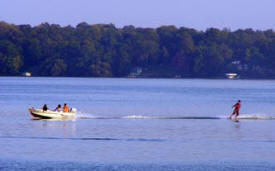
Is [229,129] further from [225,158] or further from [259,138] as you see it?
[225,158]

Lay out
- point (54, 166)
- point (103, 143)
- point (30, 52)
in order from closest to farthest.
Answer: point (54, 166)
point (103, 143)
point (30, 52)

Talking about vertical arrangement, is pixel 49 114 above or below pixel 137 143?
above

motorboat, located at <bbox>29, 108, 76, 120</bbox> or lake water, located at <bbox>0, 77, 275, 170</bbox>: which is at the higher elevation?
motorboat, located at <bbox>29, 108, 76, 120</bbox>

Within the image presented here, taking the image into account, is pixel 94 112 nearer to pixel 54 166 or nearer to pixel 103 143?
pixel 103 143

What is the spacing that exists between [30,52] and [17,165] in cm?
16807

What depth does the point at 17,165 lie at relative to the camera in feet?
109

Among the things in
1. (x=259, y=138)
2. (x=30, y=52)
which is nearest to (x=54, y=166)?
(x=259, y=138)

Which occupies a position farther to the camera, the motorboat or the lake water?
the motorboat

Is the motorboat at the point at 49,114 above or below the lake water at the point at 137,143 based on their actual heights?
above

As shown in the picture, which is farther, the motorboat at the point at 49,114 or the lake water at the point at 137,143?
the motorboat at the point at 49,114

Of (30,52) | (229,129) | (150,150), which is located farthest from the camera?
(30,52)

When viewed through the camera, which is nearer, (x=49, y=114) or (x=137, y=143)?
(x=137, y=143)

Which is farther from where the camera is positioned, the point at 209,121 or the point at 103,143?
the point at 209,121

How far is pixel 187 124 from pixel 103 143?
15349 millimetres
